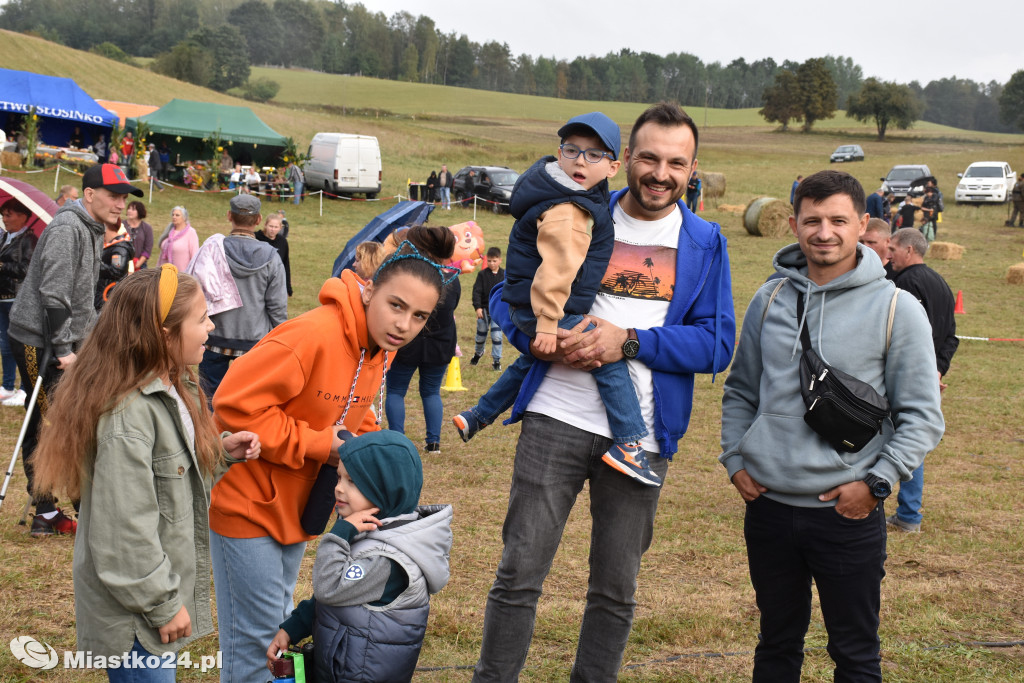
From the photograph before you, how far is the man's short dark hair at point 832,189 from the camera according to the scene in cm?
289

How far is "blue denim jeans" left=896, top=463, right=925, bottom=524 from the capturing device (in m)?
5.91

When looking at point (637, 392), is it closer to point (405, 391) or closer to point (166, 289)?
point (166, 289)

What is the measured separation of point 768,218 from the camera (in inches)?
949

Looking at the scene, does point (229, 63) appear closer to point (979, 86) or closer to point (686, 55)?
point (686, 55)

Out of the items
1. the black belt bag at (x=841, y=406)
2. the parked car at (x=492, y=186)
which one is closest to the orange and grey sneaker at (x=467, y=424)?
the black belt bag at (x=841, y=406)

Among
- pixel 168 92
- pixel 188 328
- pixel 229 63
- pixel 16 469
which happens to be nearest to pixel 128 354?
pixel 188 328

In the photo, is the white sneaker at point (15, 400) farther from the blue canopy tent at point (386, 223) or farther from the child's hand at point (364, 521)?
the child's hand at point (364, 521)

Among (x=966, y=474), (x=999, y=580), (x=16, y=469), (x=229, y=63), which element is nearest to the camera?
(x=999, y=580)

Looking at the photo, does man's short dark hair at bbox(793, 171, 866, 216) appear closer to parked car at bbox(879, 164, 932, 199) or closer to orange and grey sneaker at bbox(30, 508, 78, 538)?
orange and grey sneaker at bbox(30, 508, 78, 538)

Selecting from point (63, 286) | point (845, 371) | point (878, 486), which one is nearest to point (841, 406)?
point (845, 371)

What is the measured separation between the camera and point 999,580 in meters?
5.03

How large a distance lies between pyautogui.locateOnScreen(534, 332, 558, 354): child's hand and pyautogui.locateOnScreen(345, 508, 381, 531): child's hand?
784 millimetres

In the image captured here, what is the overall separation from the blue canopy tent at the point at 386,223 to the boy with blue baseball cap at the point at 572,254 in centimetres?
392

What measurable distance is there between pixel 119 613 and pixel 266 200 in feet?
91.1
